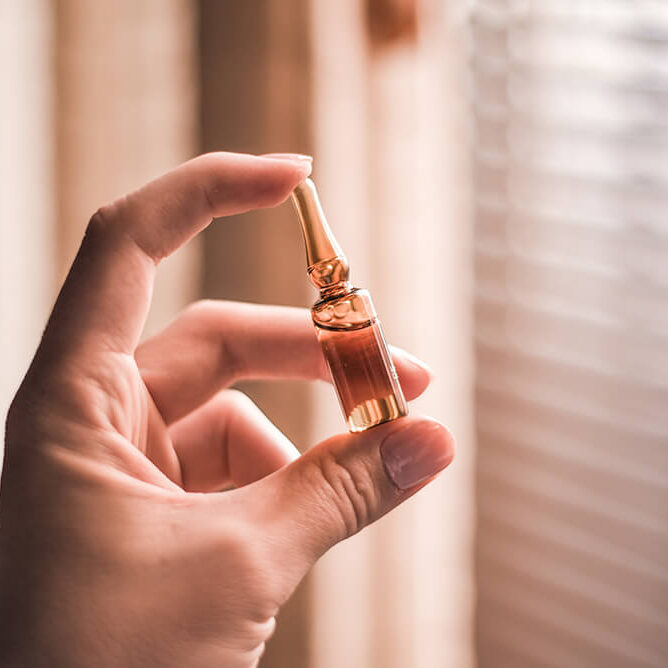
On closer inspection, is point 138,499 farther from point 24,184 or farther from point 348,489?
point 24,184

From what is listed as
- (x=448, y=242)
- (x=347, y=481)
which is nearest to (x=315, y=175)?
(x=448, y=242)

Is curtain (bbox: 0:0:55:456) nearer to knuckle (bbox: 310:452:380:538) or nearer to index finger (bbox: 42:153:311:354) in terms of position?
index finger (bbox: 42:153:311:354)

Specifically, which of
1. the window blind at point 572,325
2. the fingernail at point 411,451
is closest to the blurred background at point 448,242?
the window blind at point 572,325

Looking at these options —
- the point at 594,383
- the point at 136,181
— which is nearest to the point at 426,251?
the point at 594,383

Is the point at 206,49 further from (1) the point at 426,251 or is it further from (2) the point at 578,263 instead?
(2) the point at 578,263

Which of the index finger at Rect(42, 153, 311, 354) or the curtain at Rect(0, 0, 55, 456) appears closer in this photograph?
the index finger at Rect(42, 153, 311, 354)

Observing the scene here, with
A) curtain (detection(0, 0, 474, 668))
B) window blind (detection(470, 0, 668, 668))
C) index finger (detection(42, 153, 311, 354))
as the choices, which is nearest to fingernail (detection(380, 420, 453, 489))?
index finger (detection(42, 153, 311, 354))
